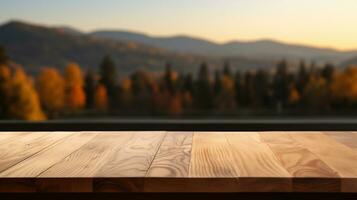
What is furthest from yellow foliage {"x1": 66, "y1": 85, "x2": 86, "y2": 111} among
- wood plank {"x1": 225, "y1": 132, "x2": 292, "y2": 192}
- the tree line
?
wood plank {"x1": 225, "y1": 132, "x2": 292, "y2": 192}

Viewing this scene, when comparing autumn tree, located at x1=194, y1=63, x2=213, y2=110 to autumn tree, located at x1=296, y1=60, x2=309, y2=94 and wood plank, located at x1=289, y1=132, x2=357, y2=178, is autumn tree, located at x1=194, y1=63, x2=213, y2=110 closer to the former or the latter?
autumn tree, located at x1=296, y1=60, x2=309, y2=94

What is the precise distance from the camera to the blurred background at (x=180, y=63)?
834 centimetres

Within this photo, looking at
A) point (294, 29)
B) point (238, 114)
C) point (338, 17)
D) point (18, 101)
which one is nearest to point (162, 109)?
point (238, 114)

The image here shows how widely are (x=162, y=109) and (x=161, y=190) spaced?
8766mm

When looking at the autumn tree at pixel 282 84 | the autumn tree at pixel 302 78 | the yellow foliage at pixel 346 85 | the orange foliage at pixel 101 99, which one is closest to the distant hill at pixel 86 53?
the autumn tree at pixel 282 84

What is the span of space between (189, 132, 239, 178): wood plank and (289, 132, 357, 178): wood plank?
205 mm

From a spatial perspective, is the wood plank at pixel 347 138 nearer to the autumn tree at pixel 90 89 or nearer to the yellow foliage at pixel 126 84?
the autumn tree at pixel 90 89

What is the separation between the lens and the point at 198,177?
0.81 meters

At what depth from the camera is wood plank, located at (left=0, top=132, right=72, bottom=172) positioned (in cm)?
101

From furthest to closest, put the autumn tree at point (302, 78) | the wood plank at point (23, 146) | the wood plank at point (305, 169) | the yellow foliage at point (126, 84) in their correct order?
the autumn tree at point (302, 78) → the yellow foliage at point (126, 84) → the wood plank at point (23, 146) → the wood plank at point (305, 169)

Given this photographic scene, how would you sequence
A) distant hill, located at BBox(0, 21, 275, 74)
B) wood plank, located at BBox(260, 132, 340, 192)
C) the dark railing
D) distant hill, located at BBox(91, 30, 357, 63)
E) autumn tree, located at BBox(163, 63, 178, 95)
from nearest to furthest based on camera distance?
wood plank, located at BBox(260, 132, 340, 192)
the dark railing
autumn tree, located at BBox(163, 63, 178, 95)
distant hill, located at BBox(91, 30, 357, 63)
distant hill, located at BBox(0, 21, 275, 74)

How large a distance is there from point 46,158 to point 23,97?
1137cm

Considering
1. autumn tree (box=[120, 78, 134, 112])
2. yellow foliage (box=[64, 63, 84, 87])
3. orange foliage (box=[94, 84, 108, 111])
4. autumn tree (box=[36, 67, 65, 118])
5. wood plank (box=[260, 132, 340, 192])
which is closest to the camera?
wood plank (box=[260, 132, 340, 192])

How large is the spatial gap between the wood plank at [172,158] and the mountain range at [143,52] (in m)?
7.79
